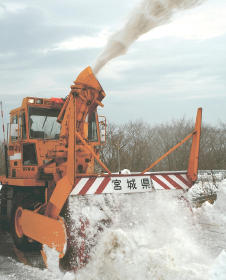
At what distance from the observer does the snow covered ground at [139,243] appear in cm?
455

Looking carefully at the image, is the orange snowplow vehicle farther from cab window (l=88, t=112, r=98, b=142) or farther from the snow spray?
the snow spray

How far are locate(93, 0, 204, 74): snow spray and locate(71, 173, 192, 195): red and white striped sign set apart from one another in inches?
73.7

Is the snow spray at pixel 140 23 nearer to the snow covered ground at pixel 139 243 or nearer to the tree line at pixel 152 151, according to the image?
the snow covered ground at pixel 139 243

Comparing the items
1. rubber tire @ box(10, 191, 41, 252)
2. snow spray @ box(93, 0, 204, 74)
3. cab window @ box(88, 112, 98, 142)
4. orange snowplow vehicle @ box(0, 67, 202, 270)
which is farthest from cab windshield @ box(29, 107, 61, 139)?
snow spray @ box(93, 0, 204, 74)

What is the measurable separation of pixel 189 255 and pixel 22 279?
2466 mm

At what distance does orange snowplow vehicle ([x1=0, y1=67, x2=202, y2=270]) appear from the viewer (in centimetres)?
538

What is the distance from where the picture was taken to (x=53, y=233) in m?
5.40

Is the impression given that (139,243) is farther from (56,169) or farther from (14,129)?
(14,129)

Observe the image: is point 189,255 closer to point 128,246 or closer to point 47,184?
point 128,246

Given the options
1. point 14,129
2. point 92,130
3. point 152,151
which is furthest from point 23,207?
point 152,151

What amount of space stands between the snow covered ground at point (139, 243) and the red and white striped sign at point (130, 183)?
5.6 inches

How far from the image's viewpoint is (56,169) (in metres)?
6.38

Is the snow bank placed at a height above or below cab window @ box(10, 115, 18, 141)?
below

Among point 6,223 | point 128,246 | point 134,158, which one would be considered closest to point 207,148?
point 134,158
